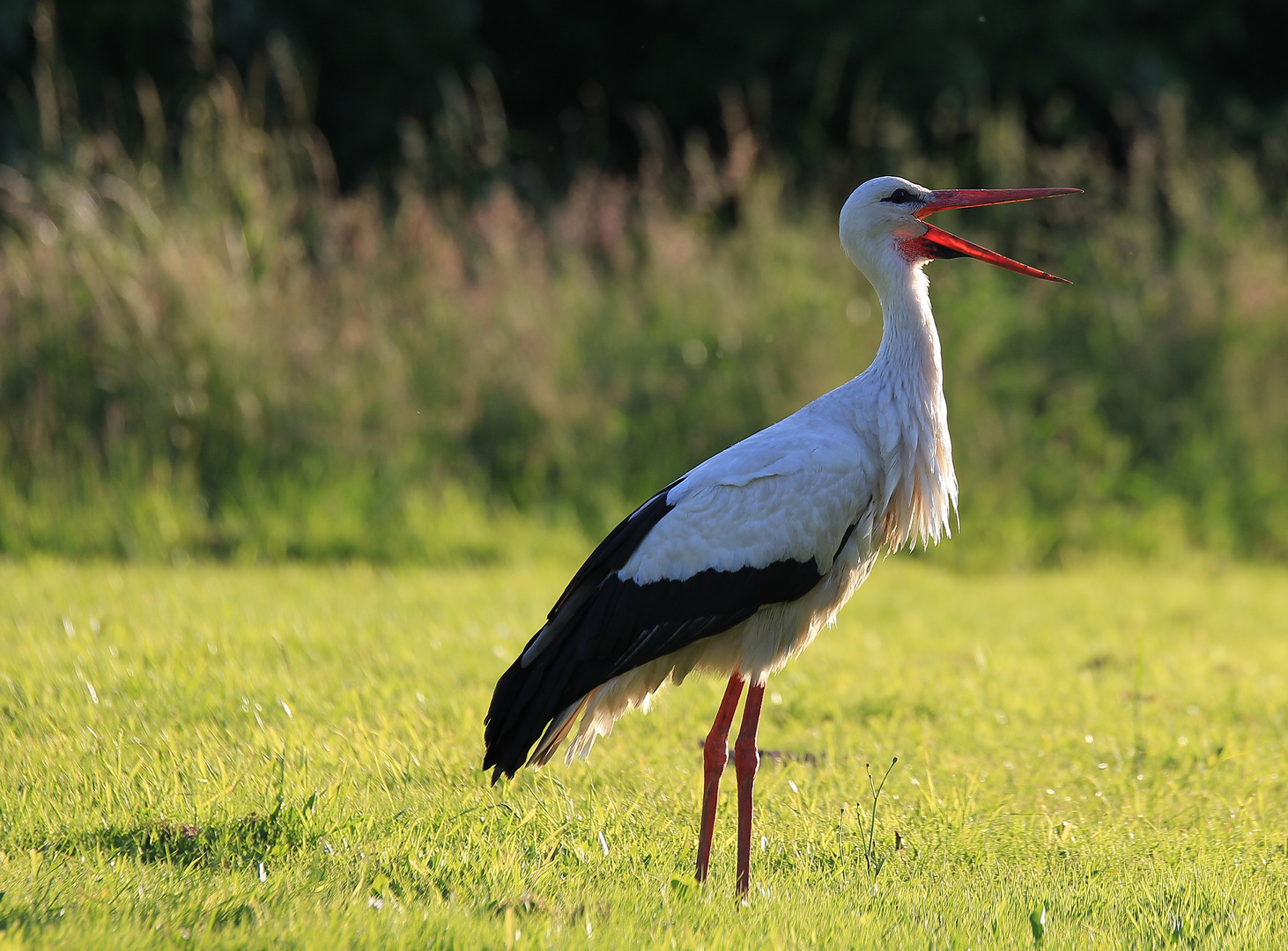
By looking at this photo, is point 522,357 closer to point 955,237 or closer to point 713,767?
point 955,237

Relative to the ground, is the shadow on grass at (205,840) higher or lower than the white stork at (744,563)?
lower

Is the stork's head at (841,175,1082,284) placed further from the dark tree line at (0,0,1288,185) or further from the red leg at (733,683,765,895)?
the dark tree line at (0,0,1288,185)

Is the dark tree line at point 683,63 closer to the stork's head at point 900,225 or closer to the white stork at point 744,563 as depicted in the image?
the stork's head at point 900,225

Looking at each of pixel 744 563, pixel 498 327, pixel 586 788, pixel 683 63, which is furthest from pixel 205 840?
pixel 683 63

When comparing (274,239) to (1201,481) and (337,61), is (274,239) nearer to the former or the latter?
(337,61)

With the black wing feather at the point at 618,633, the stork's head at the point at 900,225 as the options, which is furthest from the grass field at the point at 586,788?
the stork's head at the point at 900,225

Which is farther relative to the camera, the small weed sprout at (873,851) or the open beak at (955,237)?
the open beak at (955,237)

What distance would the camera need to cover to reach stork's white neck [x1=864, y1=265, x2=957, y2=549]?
375 centimetres

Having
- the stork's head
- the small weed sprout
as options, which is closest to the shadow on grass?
the small weed sprout

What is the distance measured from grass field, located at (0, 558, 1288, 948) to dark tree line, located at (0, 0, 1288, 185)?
6139mm

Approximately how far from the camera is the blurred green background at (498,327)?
7.59m

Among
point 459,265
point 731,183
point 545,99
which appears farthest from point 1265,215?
point 545,99

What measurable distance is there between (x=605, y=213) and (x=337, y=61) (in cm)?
435

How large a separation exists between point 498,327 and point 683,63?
5689 mm
